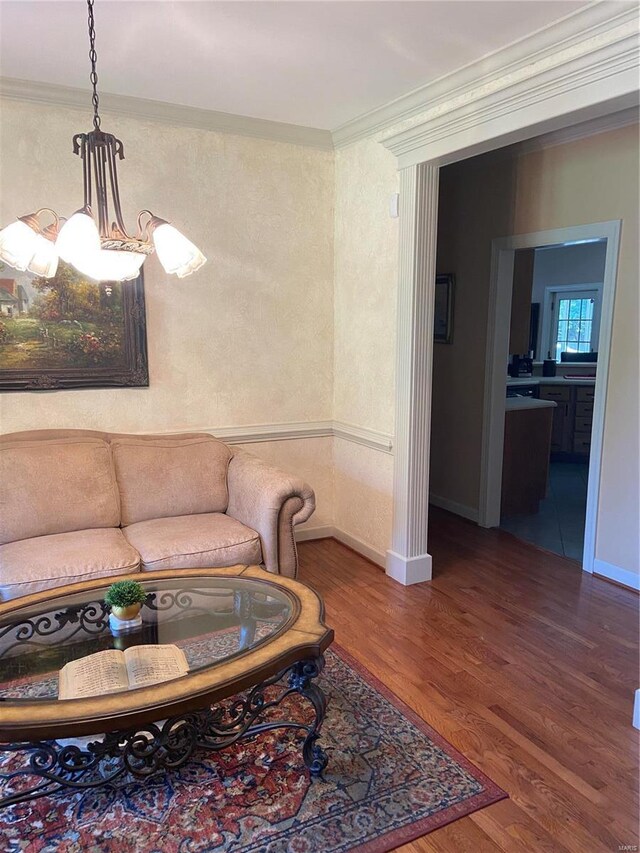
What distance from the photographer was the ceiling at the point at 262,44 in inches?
92.4

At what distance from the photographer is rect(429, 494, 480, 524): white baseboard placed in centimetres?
478

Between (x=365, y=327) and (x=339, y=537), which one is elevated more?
(x=365, y=327)

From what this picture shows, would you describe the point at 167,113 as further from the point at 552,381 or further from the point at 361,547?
the point at 552,381

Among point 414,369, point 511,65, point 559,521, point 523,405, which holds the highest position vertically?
point 511,65

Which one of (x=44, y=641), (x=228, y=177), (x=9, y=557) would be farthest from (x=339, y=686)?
(x=228, y=177)

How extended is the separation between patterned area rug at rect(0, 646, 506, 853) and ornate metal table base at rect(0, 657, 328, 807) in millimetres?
71

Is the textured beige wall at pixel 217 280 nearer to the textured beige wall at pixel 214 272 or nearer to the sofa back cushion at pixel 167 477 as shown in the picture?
the textured beige wall at pixel 214 272

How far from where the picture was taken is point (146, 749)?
1910 millimetres

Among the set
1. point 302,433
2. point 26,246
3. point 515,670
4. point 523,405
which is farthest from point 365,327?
point 26,246

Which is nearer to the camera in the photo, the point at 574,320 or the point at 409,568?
the point at 409,568

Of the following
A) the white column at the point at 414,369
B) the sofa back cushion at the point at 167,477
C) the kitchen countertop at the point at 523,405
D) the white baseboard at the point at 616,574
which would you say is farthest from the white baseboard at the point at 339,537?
the kitchen countertop at the point at 523,405

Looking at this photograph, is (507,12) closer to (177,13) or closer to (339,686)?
(177,13)

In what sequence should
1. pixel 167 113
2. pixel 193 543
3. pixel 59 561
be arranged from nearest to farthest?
pixel 59 561 < pixel 193 543 < pixel 167 113

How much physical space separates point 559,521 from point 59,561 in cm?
370
